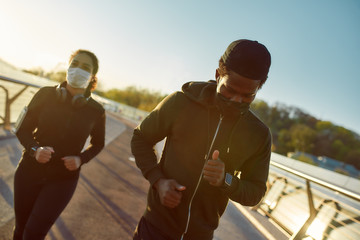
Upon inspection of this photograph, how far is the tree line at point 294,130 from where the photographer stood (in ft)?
179

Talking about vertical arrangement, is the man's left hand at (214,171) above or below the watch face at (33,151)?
above

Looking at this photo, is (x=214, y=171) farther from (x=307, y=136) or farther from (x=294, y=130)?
(x=294, y=130)

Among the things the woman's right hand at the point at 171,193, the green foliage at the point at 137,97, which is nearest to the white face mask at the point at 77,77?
the woman's right hand at the point at 171,193

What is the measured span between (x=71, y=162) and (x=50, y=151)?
0.21 m

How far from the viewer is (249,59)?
1.16 meters

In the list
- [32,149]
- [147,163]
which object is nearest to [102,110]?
[32,149]

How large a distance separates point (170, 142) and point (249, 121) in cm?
52

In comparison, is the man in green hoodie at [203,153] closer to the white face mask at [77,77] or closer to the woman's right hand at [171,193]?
the woman's right hand at [171,193]

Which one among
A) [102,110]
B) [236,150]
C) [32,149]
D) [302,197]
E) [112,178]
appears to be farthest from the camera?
[302,197]

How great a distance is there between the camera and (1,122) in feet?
19.3

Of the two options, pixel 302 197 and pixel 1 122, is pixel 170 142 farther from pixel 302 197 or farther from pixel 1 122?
pixel 302 197

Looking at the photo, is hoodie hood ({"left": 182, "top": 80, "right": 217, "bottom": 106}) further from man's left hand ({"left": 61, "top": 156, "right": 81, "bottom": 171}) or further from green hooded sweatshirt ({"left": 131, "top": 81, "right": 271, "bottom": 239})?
man's left hand ({"left": 61, "top": 156, "right": 81, "bottom": 171})

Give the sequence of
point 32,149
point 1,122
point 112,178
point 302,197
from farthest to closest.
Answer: point 302,197 → point 1,122 → point 112,178 → point 32,149

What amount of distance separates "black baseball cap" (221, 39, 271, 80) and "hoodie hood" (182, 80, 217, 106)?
0.22m
